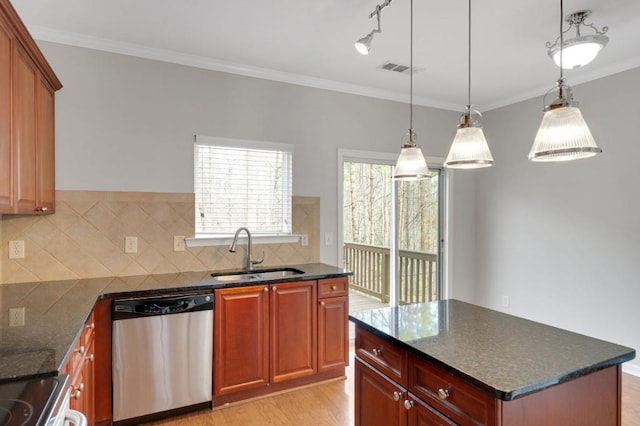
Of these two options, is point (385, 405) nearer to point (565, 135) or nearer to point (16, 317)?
point (565, 135)

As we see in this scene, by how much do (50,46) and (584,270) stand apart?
4.81m

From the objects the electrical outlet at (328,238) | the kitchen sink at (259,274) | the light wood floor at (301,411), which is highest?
the electrical outlet at (328,238)

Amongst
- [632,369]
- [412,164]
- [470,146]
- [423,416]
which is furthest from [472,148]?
[632,369]

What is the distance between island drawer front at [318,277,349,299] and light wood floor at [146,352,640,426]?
0.74 meters

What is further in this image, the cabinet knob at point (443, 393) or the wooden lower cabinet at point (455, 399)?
the cabinet knob at point (443, 393)

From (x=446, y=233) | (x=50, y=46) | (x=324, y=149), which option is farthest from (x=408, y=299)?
(x=50, y=46)

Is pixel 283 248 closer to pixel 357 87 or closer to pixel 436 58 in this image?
pixel 357 87

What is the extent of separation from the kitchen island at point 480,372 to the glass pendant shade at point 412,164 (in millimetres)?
709

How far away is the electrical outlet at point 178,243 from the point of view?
119 inches

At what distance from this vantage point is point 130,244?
2.88 meters

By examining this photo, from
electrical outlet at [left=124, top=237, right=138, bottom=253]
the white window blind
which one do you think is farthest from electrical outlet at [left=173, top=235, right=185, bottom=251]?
electrical outlet at [left=124, top=237, right=138, bottom=253]

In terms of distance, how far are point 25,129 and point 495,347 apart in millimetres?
2563

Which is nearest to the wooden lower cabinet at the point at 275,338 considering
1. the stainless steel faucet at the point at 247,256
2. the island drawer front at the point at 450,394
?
the stainless steel faucet at the point at 247,256

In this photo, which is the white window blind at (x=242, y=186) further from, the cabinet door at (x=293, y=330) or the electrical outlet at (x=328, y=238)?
the cabinet door at (x=293, y=330)
